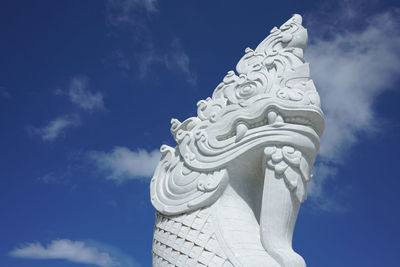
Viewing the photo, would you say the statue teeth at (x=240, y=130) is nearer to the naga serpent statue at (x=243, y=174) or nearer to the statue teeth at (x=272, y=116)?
the naga serpent statue at (x=243, y=174)

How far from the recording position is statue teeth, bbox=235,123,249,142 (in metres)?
4.95

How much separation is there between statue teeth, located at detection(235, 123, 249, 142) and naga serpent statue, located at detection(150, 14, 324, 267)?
14 millimetres

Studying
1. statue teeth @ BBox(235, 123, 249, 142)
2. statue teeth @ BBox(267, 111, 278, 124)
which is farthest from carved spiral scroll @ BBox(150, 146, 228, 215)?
statue teeth @ BBox(267, 111, 278, 124)

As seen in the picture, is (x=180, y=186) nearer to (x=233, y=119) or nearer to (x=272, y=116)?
(x=233, y=119)

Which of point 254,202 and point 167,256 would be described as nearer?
point 167,256

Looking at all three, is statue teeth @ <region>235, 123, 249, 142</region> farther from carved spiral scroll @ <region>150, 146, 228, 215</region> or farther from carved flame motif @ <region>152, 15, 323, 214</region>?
carved spiral scroll @ <region>150, 146, 228, 215</region>

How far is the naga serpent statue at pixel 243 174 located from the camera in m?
4.37

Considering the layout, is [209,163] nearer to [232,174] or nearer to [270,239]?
[232,174]

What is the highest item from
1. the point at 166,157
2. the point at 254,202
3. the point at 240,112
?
the point at 240,112

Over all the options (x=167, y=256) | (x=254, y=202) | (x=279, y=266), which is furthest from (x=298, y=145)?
(x=167, y=256)

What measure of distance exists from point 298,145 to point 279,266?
152 centimetres

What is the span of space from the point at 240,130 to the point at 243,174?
0.61 m

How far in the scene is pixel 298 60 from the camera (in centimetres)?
577

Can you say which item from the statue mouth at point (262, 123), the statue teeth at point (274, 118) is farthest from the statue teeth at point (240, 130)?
the statue teeth at point (274, 118)
